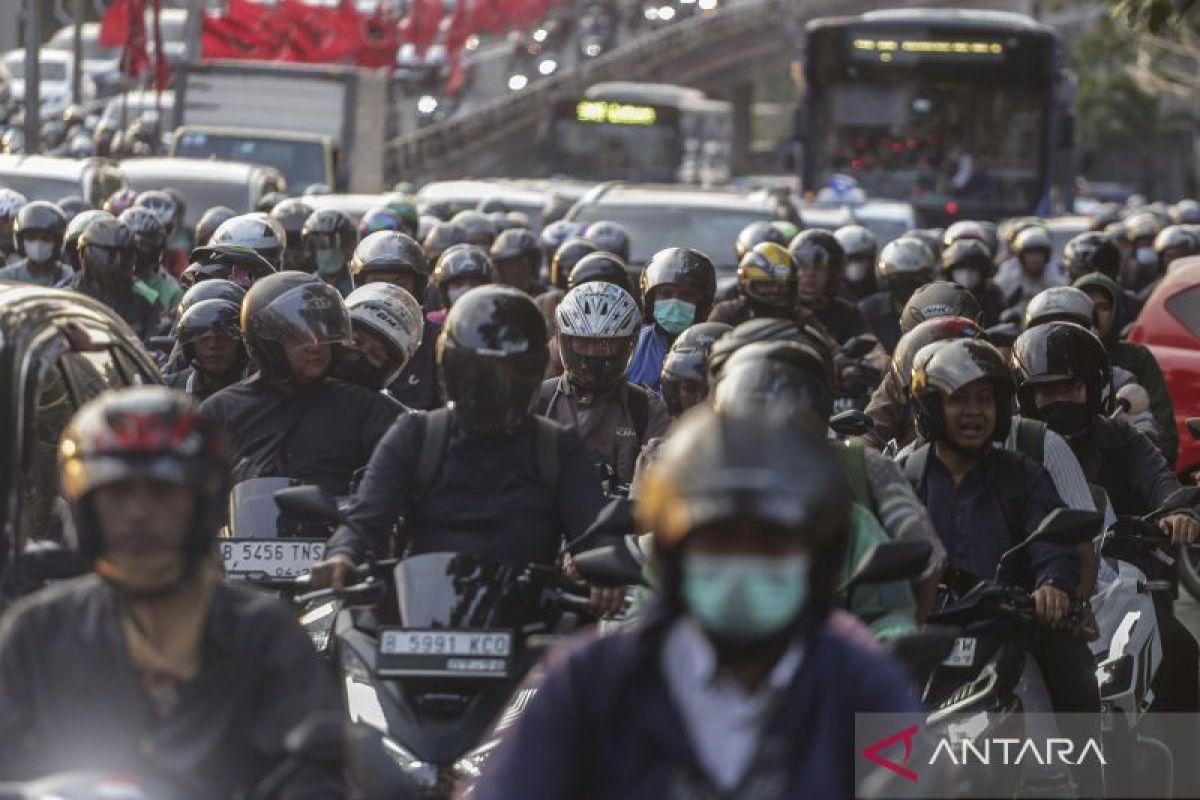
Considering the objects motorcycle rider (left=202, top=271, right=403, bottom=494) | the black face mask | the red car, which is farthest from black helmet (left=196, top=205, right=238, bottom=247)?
the black face mask

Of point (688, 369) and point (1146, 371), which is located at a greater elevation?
point (688, 369)

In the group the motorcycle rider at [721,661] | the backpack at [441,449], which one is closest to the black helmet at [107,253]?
the backpack at [441,449]

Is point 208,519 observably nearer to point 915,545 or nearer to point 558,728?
point 558,728

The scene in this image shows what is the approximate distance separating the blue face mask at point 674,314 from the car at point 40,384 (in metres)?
5.33

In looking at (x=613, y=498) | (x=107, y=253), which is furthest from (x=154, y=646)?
(x=107, y=253)

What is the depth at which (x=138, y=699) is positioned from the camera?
5141 millimetres

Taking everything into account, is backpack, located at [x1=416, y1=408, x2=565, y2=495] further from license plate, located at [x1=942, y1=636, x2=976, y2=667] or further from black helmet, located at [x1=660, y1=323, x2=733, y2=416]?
black helmet, located at [x1=660, y1=323, x2=733, y2=416]

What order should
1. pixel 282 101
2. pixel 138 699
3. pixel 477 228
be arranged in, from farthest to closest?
pixel 282 101, pixel 477 228, pixel 138 699

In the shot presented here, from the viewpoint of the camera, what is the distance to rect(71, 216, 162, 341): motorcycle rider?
1570 cm

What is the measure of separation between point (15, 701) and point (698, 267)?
886 cm

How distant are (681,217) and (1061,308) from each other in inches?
359

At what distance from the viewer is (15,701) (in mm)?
5090

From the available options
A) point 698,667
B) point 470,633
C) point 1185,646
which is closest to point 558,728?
point 698,667

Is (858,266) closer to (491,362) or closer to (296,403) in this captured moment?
(296,403)
